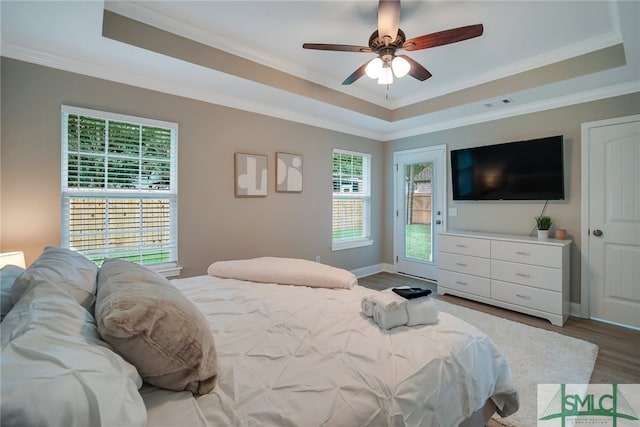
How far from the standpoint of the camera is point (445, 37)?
2.01 meters

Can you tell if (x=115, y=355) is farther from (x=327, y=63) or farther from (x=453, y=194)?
(x=453, y=194)

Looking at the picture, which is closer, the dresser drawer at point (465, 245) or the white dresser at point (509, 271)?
the white dresser at point (509, 271)

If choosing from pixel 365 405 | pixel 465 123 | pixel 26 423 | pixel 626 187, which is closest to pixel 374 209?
pixel 465 123

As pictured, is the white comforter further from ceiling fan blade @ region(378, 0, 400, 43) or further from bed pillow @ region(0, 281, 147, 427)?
ceiling fan blade @ region(378, 0, 400, 43)

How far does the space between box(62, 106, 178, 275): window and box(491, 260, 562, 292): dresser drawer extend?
370 cm

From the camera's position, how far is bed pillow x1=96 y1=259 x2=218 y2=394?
2.82 feet

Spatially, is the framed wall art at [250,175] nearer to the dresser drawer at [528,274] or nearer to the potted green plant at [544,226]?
the dresser drawer at [528,274]

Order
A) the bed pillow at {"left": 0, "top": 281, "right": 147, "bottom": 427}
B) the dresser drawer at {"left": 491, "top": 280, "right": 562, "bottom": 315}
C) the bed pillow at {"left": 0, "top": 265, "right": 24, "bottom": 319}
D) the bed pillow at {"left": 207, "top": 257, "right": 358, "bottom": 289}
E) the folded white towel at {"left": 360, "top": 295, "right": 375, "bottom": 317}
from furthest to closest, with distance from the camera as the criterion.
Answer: the dresser drawer at {"left": 491, "top": 280, "right": 562, "bottom": 315} < the bed pillow at {"left": 207, "top": 257, "right": 358, "bottom": 289} < the folded white towel at {"left": 360, "top": 295, "right": 375, "bottom": 317} < the bed pillow at {"left": 0, "top": 265, "right": 24, "bottom": 319} < the bed pillow at {"left": 0, "top": 281, "right": 147, "bottom": 427}

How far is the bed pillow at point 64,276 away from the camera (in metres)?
1.10

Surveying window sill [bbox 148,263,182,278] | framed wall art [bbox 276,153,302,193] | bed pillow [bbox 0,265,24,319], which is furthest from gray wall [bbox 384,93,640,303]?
bed pillow [bbox 0,265,24,319]

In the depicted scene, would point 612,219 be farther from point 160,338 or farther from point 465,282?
point 160,338

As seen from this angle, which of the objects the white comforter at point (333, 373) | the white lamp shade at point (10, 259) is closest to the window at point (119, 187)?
the white lamp shade at point (10, 259)

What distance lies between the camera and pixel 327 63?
3.04m

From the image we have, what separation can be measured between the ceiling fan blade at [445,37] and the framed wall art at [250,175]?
211cm
